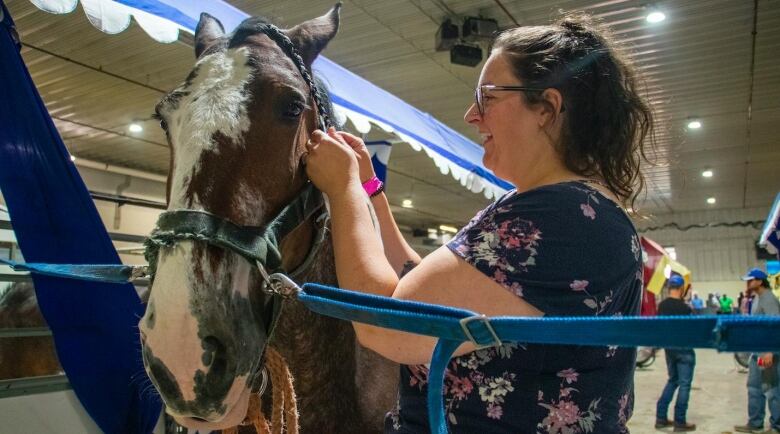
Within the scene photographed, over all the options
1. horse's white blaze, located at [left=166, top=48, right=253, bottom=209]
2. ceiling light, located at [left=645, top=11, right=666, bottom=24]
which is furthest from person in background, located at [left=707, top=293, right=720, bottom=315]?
horse's white blaze, located at [left=166, top=48, right=253, bottom=209]

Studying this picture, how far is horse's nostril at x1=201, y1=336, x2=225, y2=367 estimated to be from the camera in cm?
101

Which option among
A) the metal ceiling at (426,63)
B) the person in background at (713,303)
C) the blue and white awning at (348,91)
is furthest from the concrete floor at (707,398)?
the person in background at (713,303)

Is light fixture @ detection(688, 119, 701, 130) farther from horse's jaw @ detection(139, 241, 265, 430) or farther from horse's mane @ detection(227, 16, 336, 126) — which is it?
horse's jaw @ detection(139, 241, 265, 430)

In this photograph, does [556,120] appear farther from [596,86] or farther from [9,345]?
[9,345]

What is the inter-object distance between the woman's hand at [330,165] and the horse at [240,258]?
6 centimetres

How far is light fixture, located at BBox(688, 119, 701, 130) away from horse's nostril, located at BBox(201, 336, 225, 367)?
12.3m

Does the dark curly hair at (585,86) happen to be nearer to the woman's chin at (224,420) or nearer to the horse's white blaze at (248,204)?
the horse's white blaze at (248,204)

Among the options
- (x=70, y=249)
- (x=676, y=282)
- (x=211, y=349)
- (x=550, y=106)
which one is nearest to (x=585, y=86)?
(x=550, y=106)

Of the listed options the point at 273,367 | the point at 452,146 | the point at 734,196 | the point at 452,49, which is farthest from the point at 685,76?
the point at 734,196

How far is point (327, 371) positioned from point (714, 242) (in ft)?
89.2

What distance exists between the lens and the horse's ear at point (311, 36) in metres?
1.62

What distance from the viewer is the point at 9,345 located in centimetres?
247

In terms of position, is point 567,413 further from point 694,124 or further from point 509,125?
point 694,124

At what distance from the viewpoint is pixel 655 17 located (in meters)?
6.87
